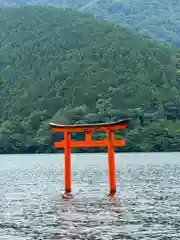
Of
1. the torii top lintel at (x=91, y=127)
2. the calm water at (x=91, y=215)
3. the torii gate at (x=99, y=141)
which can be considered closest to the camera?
the calm water at (x=91, y=215)

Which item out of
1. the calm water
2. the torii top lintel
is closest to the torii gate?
the torii top lintel

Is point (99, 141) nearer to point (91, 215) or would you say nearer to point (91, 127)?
point (91, 127)

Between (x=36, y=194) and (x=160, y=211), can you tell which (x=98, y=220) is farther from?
(x=36, y=194)

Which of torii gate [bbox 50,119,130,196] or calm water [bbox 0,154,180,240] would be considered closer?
calm water [bbox 0,154,180,240]

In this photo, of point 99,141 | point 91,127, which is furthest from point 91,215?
point 99,141

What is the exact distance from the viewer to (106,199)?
154 feet

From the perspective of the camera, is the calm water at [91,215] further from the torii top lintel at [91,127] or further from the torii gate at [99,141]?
the torii top lintel at [91,127]

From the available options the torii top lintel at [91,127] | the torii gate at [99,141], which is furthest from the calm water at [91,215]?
the torii top lintel at [91,127]

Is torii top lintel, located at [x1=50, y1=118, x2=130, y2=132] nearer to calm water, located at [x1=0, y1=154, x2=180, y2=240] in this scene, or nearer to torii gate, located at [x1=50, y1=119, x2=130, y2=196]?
torii gate, located at [x1=50, y1=119, x2=130, y2=196]

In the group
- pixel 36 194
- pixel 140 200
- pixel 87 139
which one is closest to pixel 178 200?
pixel 140 200

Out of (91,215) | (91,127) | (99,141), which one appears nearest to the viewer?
(91,215)

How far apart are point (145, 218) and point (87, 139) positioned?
1819 centimetres

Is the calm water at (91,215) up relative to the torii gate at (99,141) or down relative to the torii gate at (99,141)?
down

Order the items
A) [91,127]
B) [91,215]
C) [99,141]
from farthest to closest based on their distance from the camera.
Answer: [99,141] → [91,127] → [91,215]
